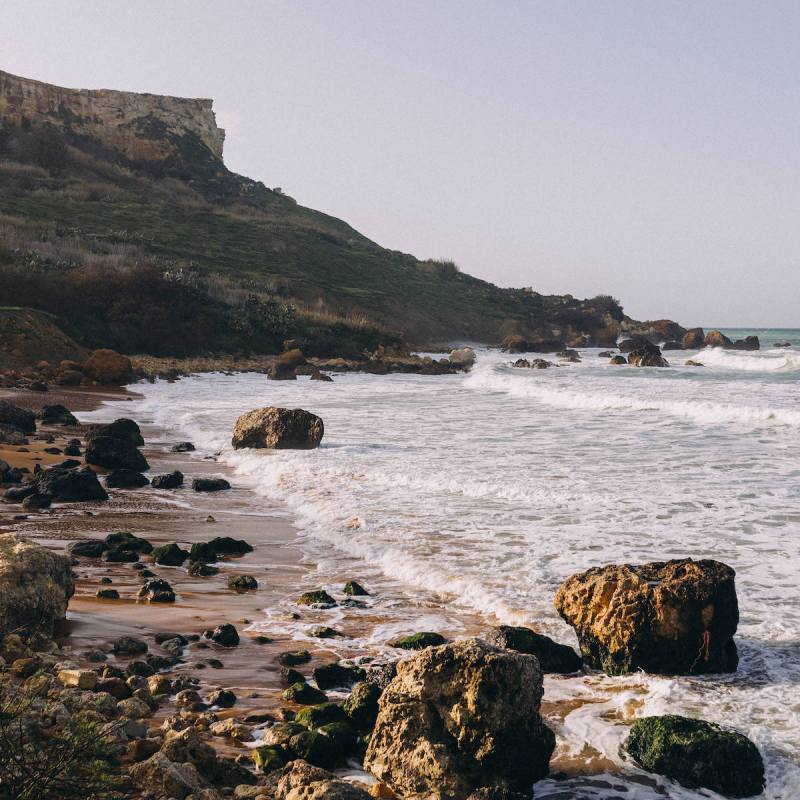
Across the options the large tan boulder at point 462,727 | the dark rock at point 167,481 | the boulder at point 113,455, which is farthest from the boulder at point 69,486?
the large tan boulder at point 462,727

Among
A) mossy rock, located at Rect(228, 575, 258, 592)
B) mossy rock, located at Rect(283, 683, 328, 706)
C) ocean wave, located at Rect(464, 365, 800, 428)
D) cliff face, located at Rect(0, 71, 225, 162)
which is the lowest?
mossy rock, located at Rect(228, 575, 258, 592)

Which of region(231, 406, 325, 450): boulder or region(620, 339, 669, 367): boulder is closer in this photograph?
region(231, 406, 325, 450): boulder

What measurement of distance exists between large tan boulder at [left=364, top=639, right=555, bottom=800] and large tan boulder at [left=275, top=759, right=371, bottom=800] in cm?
35

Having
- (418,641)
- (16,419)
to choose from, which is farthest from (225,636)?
(16,419)

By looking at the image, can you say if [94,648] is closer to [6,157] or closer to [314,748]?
[314,748]

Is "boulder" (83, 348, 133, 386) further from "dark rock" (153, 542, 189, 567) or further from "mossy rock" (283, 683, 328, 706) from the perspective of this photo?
"mossy rock" (283, 683, 328, 706)

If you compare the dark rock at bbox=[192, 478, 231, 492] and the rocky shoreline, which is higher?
the rocky shoreline

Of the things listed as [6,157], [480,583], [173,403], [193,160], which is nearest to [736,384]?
[173,403]

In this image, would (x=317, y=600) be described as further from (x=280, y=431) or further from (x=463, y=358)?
(x=463, y=358)

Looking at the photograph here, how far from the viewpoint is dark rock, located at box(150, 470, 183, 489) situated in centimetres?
1001

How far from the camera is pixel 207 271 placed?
4300 centimetres

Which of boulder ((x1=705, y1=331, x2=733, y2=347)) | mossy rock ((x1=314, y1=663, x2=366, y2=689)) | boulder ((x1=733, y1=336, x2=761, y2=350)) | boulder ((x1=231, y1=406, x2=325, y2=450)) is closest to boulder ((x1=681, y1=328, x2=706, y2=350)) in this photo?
boulder ((x1=705, y1=331, x2=733, y2=347))

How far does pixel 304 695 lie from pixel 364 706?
464mm

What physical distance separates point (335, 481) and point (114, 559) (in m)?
4.13
